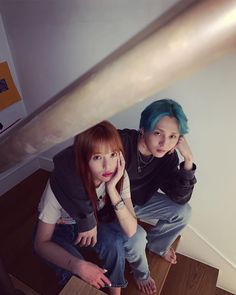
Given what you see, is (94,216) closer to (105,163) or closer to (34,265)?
(105,163)

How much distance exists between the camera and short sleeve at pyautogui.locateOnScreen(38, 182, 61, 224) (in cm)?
97

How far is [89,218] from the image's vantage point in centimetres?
96

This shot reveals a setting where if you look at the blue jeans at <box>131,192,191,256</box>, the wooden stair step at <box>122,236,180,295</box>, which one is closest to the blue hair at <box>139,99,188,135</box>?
the blue jeans at <box>131,192,191,256</box>

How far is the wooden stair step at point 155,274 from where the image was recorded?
123 centimetres

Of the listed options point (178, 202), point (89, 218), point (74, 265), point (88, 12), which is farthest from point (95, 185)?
point (88, 12)

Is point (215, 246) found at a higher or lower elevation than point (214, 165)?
lower

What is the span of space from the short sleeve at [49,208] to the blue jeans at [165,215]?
426 millimetres

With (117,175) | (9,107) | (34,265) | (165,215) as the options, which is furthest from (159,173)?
(9,107)

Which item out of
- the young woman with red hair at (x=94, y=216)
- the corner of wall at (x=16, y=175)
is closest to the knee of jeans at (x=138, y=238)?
the young woman with red hair at (x=94, y=216)

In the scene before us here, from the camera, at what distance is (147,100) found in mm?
1240

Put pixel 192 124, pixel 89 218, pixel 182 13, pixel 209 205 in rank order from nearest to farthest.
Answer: pixel 182 13 < pixel 89 218 < pixel 192 124 < pixel 209 205

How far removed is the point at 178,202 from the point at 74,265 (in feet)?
1.72

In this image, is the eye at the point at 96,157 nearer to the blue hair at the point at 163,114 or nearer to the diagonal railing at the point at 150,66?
the blue hair at the point at 163,114

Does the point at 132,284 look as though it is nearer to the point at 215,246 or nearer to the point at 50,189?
the point at 215,246
